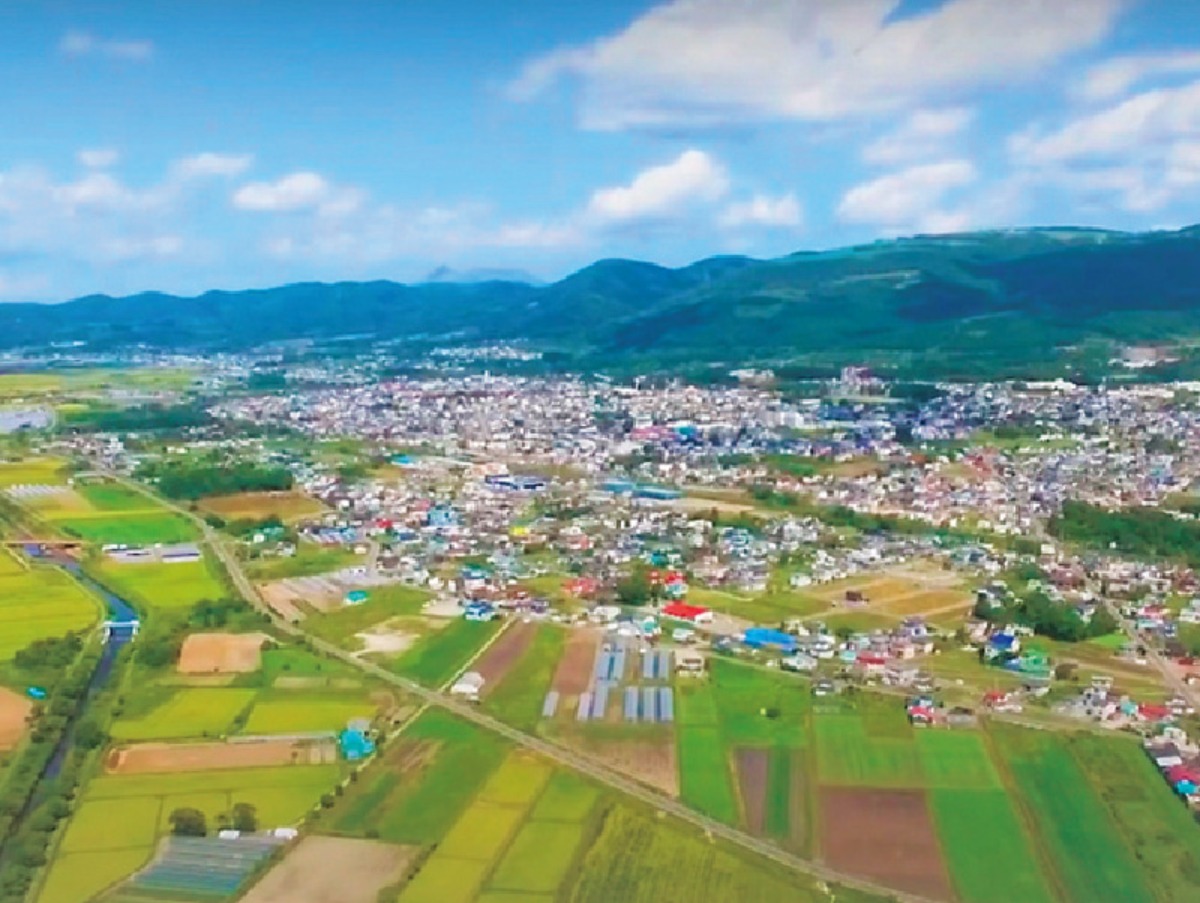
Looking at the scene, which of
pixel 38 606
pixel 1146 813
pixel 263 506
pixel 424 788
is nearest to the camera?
pixel 1146 813

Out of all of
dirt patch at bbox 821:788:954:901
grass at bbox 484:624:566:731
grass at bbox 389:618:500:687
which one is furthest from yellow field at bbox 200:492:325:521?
dirt patch at bbox 821:788:954:901

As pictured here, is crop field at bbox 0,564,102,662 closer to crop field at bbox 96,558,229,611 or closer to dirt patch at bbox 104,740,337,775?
crop field at bbox 96,558,229,611

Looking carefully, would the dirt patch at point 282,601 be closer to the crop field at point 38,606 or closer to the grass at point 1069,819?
the crop field at point 38,606

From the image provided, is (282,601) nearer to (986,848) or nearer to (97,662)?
(97,662)

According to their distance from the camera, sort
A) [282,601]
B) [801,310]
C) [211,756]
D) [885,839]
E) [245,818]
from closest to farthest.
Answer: [885,839] → [245,818] → [211,756] → [282,601] → [801,310]

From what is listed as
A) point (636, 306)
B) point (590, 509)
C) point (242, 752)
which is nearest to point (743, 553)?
point (590, 509)

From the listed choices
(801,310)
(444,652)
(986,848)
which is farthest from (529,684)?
(801,310)

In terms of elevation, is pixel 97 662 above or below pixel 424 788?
above
